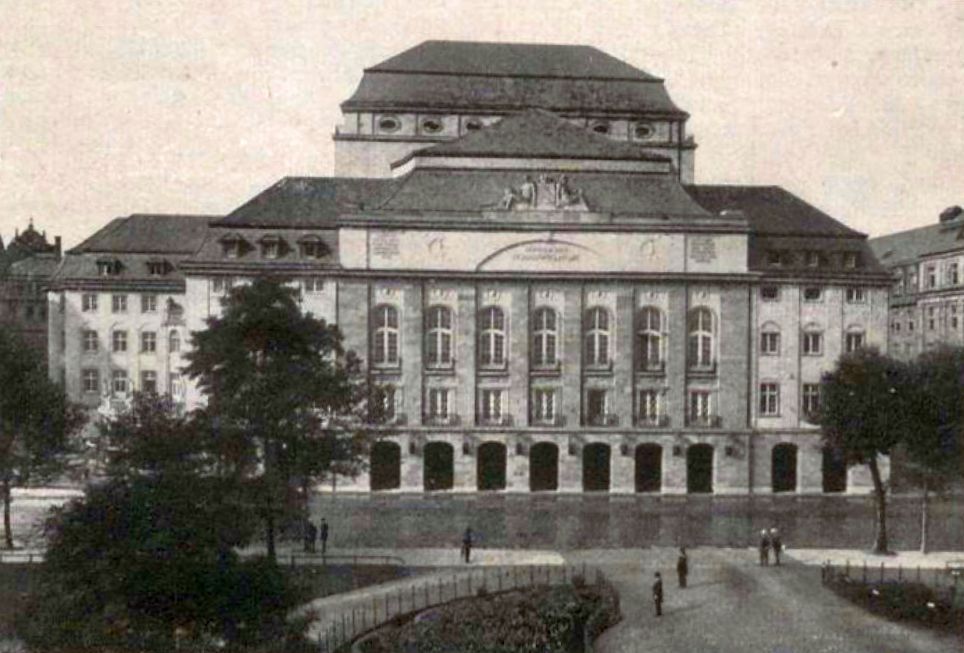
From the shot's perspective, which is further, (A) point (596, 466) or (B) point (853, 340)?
(B) point (853, 340)

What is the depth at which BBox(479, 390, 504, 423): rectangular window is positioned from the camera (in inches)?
2146

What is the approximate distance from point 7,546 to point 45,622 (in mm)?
20677

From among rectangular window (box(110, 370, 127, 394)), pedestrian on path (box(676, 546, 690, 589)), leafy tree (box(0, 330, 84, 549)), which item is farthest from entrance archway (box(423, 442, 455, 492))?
pedestrian on path (box(676, 546, 690, 589))

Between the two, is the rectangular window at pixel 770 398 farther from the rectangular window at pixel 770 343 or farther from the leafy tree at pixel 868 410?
the leafy tree at pixel 868 410

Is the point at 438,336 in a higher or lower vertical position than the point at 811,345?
higher

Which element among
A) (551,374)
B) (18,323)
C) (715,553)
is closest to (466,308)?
(551,374)

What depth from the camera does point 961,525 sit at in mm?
45781

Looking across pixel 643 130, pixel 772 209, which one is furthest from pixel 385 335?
pixel 772 209

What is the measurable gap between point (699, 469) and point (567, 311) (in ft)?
31.1

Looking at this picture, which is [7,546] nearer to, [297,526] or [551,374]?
[297,526]

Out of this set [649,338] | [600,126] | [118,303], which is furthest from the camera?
[600,126]

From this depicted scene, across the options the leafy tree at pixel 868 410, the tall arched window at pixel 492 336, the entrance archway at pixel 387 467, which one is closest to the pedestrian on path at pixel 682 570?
the leafy tree at pixel 868 410

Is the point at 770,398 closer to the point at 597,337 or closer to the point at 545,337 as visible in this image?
the point at 597,337

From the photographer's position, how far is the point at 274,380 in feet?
117
